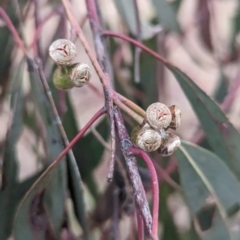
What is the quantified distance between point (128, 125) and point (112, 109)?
1.31 ft

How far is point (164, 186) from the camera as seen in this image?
2.26ft

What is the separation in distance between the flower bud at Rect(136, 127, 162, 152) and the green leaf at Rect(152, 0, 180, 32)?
35 centimetres

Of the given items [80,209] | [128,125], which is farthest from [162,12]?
[80,209]

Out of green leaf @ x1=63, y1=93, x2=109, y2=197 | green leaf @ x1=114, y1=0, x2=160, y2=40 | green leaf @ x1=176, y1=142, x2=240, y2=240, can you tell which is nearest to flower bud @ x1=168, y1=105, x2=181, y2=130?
green leaf @ x1=176, y1=142, x2=240, y2=240

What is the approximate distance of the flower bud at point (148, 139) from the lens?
0.96 ft

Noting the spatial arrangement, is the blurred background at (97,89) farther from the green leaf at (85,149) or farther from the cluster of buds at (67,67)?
the cluster of buds at (67,67)

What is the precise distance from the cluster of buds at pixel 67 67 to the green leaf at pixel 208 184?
18cm

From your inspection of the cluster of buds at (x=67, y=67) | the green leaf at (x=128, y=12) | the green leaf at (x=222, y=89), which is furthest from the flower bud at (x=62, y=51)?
the green leaf at (x=222, y=89)

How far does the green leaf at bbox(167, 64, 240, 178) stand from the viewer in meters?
0.48

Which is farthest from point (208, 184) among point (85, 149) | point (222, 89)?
point (222, 89)

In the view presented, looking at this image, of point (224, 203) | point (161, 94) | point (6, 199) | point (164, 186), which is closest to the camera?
point (224, 203)

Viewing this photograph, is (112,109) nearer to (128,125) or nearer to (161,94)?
(128,125)

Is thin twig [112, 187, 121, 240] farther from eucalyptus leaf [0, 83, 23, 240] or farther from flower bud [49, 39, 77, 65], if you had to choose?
flower bud [49, 39, 77, 65]

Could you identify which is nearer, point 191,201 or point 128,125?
point 191,201
